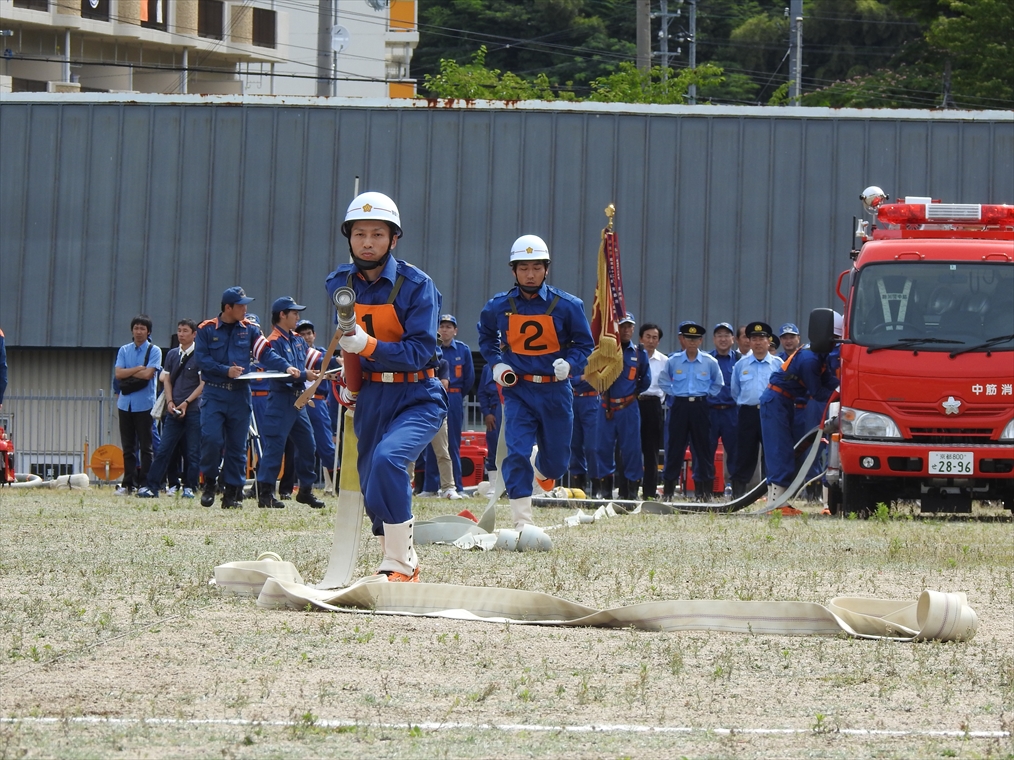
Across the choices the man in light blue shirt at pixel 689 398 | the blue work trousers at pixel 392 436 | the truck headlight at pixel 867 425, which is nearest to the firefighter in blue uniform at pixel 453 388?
the man in light blue shirt at pixel 689 398

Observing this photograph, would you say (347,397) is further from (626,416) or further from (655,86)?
(655,86)

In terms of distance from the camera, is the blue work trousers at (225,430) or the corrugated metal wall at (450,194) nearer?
the blue work trousers at (225,430)

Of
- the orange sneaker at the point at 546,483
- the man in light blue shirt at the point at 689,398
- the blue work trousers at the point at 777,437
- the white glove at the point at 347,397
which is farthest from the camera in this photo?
the man in light blue shirt at the point at 689,398

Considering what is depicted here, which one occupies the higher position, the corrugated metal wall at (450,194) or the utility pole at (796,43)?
the utility pole at (796,43)

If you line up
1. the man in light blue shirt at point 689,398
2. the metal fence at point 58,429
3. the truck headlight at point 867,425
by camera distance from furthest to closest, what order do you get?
the metal fence at point 58,429
the man in light blue shirt at point 689,398
the truck headlight at point 867,425

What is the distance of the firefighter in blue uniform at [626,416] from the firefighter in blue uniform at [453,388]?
1.80 m

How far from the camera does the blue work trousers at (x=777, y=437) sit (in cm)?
1691

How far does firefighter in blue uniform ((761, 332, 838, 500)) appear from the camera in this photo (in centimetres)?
1694

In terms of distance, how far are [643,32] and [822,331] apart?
21268 mm

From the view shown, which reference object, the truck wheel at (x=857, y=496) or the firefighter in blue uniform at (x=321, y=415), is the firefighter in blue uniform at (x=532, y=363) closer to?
the truck wheel at (x=857, y=496)

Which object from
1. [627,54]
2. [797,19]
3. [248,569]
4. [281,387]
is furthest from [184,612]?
[627,54]

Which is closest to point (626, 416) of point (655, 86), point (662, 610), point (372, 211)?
point (372, 211)

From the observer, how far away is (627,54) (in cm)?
6431

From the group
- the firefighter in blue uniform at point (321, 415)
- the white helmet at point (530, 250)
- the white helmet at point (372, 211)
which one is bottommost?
the firefighter in blue uniform at point (321, 415)
